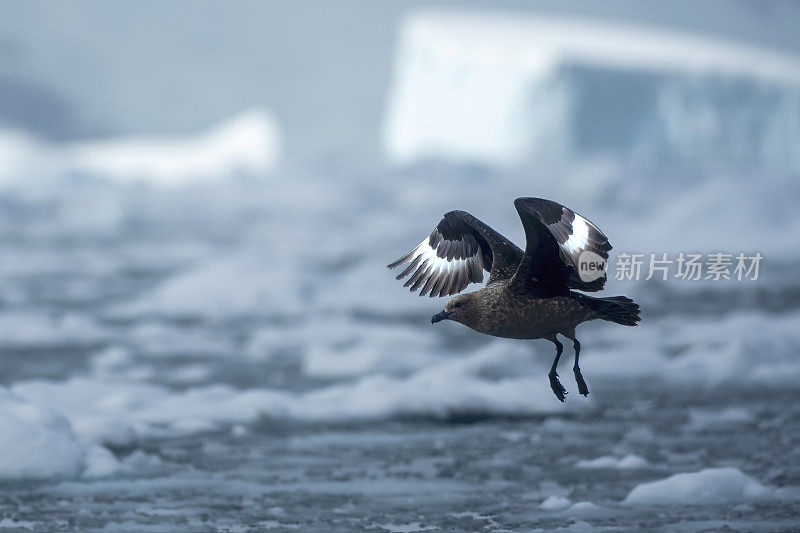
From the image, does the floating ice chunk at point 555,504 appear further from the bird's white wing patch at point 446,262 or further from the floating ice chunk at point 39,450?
the floating ice chunk at point 39,450

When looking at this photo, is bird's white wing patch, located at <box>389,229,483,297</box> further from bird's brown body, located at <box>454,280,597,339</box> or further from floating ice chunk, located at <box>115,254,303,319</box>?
floating ice chunk, located at <box>115,254,303,319</box>

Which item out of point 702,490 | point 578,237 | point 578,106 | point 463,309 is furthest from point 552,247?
point 578,106

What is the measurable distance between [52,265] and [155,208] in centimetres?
455

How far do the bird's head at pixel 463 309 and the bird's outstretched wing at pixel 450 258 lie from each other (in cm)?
62

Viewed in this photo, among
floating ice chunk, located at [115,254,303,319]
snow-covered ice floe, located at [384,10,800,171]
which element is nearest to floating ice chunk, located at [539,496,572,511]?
floating ice chunk, located at [115,254,303,319]

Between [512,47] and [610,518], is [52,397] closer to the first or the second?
[610,518]

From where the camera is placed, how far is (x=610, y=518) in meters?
7.82

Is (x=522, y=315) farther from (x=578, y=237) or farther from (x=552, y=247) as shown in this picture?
(x=578, y=237)

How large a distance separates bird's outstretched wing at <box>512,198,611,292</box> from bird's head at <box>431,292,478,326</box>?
20 cm

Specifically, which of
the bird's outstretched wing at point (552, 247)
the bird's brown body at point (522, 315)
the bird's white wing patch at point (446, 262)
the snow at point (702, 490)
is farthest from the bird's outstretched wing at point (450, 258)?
the snow at point (702, 490)

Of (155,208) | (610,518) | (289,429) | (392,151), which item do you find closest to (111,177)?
(155,208)

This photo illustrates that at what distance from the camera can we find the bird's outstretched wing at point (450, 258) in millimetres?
5254

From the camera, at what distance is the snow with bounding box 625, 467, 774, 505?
8289 millimetres

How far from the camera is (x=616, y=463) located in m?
9.60
